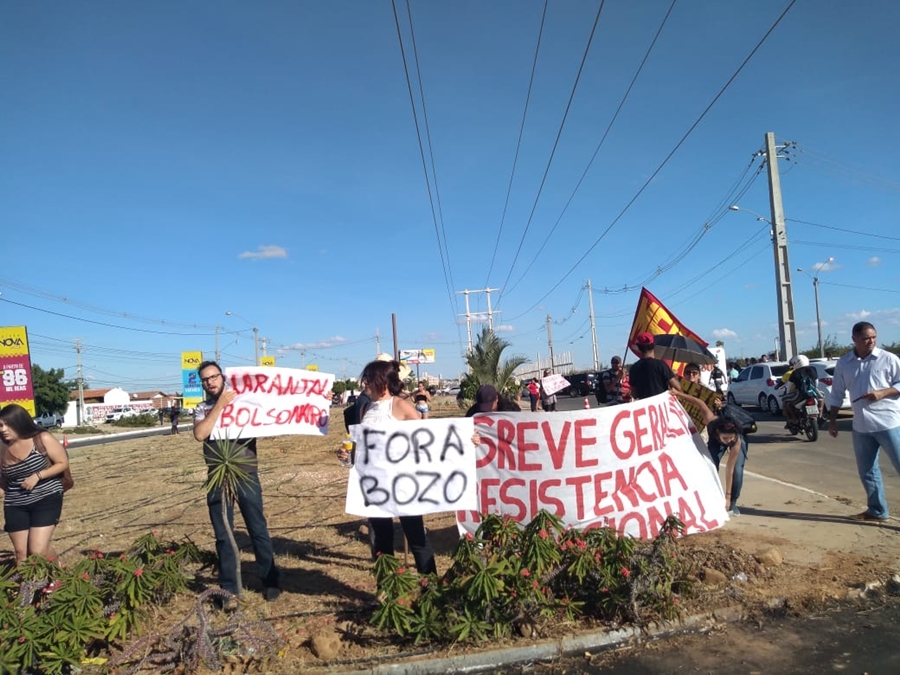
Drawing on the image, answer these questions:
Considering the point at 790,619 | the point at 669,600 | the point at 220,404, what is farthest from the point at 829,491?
the point at 220,404

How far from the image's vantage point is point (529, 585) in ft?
12.0

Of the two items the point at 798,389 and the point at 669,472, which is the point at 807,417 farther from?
the point at 669,472

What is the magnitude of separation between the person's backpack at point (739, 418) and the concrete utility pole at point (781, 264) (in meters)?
17.7

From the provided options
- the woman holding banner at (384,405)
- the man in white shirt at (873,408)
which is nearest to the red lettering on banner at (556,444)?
the woman holding banner at (384,405)

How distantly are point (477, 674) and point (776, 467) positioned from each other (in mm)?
7637

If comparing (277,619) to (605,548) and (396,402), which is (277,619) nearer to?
(396,402)

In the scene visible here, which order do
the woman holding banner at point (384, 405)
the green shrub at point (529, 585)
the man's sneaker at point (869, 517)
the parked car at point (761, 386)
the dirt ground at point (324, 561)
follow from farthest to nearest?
the parked car at point (761, 386) → the man's sneaker at point (869, 517) → the woman holding banner at point (384, 405) → the dirt ground at point (324, 561) → the green shrub at point (529, 585)

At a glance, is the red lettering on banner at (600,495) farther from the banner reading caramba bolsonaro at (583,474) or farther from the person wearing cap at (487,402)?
the person wearing cap at (487,402)

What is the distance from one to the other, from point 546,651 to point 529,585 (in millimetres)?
403

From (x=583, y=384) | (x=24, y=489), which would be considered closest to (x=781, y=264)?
(x=583, y=384)

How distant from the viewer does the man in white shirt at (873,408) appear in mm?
5531

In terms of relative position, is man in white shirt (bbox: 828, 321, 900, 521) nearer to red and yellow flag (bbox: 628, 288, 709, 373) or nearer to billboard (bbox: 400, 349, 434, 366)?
red and yellow flag (bbox: 628, 288, 709, 373)

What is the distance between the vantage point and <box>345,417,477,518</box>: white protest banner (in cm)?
440

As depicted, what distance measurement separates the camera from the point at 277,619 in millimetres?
4250
